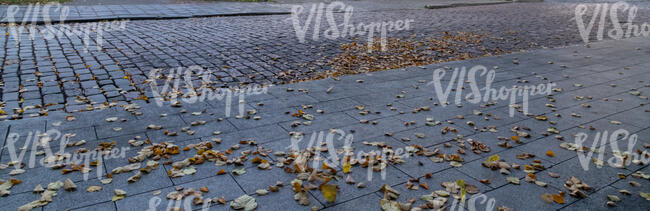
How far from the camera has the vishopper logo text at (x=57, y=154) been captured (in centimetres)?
403

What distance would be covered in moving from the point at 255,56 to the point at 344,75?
78.7 inches

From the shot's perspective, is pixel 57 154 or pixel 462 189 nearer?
pixel 462 189

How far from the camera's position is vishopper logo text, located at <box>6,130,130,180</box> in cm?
403

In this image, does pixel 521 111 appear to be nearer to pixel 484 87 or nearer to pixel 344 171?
pixel 484 87

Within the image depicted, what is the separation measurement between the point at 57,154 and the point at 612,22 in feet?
54.8

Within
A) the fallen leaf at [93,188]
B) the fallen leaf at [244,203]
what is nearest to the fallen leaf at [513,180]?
the fallen leaf at [244,203]

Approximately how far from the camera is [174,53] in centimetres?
870

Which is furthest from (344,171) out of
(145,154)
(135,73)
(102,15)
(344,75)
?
(102,15)

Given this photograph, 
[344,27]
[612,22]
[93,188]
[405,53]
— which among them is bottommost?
[93,188]

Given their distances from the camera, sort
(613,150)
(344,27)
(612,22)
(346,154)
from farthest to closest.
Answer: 1. (612,22)
2. (344,27)
3. (613,150)
4. (346,154)

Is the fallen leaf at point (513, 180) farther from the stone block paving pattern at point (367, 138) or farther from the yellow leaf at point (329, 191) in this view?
the yellow leaf at point (329, 191)

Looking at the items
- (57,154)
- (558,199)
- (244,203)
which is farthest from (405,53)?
(57,154)

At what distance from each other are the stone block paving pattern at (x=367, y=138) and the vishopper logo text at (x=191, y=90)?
0.17m

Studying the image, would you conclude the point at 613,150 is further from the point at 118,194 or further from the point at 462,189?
the point at 118,194
